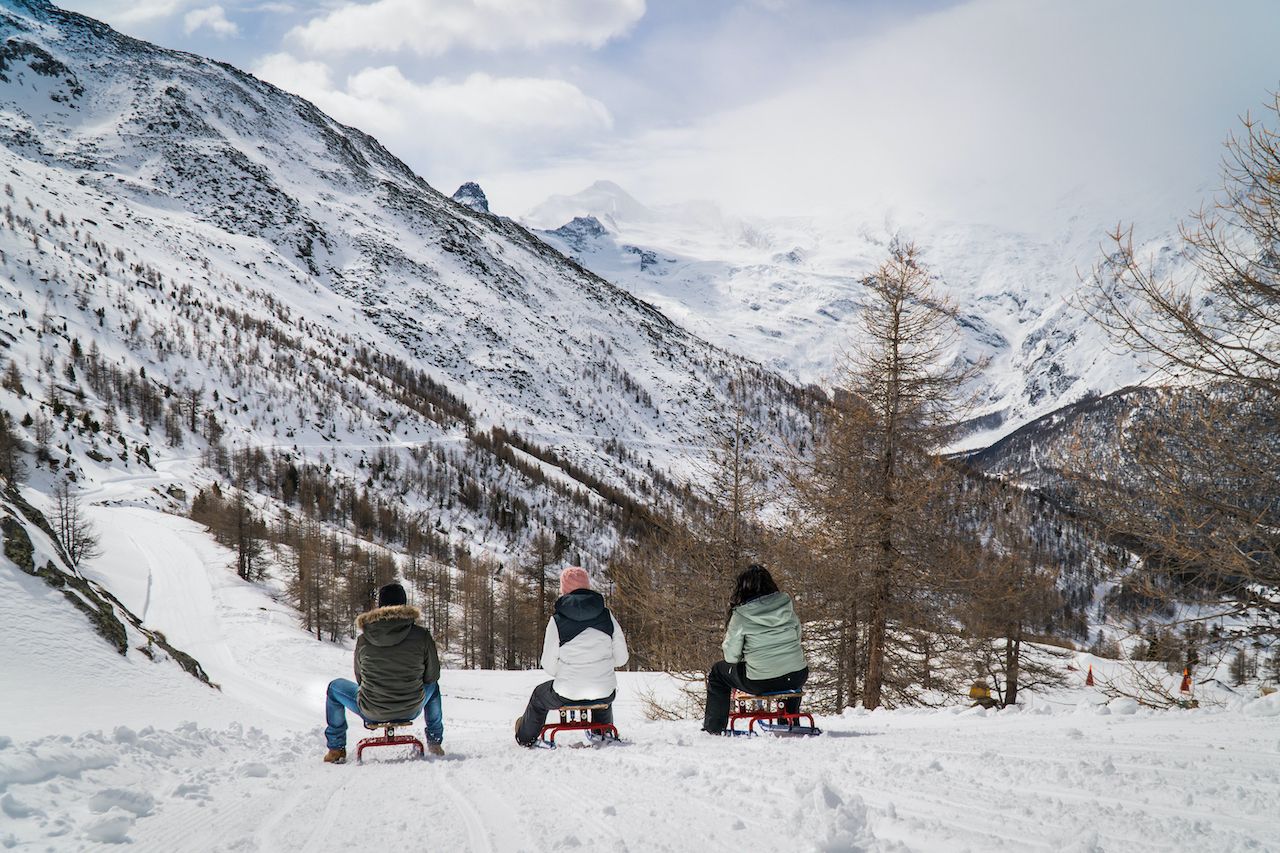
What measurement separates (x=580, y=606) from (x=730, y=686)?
1.86m

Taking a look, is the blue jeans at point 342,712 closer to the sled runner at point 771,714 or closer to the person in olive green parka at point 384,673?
the person in olive green parka at point 384,673

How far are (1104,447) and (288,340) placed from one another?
152 m

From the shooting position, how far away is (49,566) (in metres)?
7.66

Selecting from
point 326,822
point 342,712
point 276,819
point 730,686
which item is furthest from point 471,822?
point 730,686

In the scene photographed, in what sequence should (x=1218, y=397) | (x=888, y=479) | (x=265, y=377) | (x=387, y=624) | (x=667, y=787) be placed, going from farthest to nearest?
(x=265, y=377), (x=888, y=479), (x=1218, y=397), (x=387, y=624), (x=667, y=787)

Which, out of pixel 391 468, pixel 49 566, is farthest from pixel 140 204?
pixel 49 566

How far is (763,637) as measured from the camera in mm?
6062

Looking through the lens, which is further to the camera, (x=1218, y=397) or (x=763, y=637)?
(x=1218, y=397)

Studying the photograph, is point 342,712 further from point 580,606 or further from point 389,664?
point 580,606

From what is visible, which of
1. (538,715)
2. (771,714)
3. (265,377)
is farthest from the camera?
(265,377)

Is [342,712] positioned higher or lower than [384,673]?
lower

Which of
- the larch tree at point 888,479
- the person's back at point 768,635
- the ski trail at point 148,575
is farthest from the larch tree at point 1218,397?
the ski trail at point 148,575

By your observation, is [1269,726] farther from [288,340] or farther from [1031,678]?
[288,340]

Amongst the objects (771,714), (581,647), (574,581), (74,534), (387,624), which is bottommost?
(74,534)
